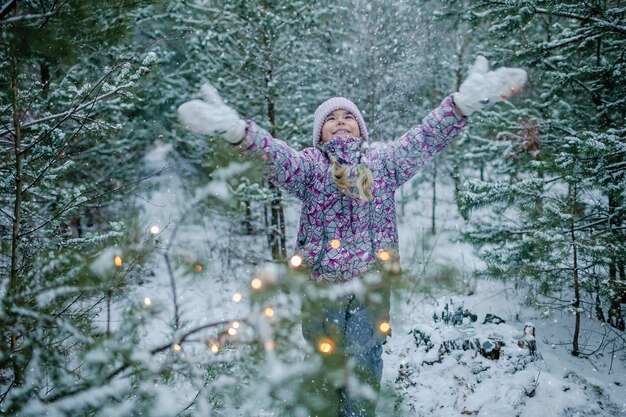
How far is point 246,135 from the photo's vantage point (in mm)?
1684

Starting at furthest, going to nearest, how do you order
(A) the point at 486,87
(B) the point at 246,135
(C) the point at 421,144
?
(C) the point at 421,144, (A) the point at 486,87, (B) the point at 246,135

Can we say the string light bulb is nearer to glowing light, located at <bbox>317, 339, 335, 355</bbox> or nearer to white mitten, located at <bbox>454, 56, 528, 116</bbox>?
glowing light, located at <bbox>317, 339, 335, 355</bbox>

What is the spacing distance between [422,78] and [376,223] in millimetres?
12367

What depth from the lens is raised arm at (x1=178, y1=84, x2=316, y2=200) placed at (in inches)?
58.2

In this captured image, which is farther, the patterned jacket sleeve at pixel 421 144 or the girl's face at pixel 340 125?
the girl's face at pixel 340 125

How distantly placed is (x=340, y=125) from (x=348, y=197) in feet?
1.82

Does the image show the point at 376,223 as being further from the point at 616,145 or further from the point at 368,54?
the point at 368,54

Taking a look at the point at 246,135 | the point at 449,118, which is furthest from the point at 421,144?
the point at 246,135

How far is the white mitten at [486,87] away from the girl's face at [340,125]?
2.40 feet

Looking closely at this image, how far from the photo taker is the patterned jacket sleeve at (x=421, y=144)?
6.79ft

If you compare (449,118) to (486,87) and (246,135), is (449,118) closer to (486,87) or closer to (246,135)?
(486,87)

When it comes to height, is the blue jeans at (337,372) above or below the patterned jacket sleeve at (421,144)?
below

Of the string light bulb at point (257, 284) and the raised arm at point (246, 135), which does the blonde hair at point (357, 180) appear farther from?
the string light bulb at point (257, 284)

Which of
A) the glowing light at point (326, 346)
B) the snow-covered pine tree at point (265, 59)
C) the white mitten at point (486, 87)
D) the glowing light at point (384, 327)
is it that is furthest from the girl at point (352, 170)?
the snow-covered pine tree at point (265, 59)
